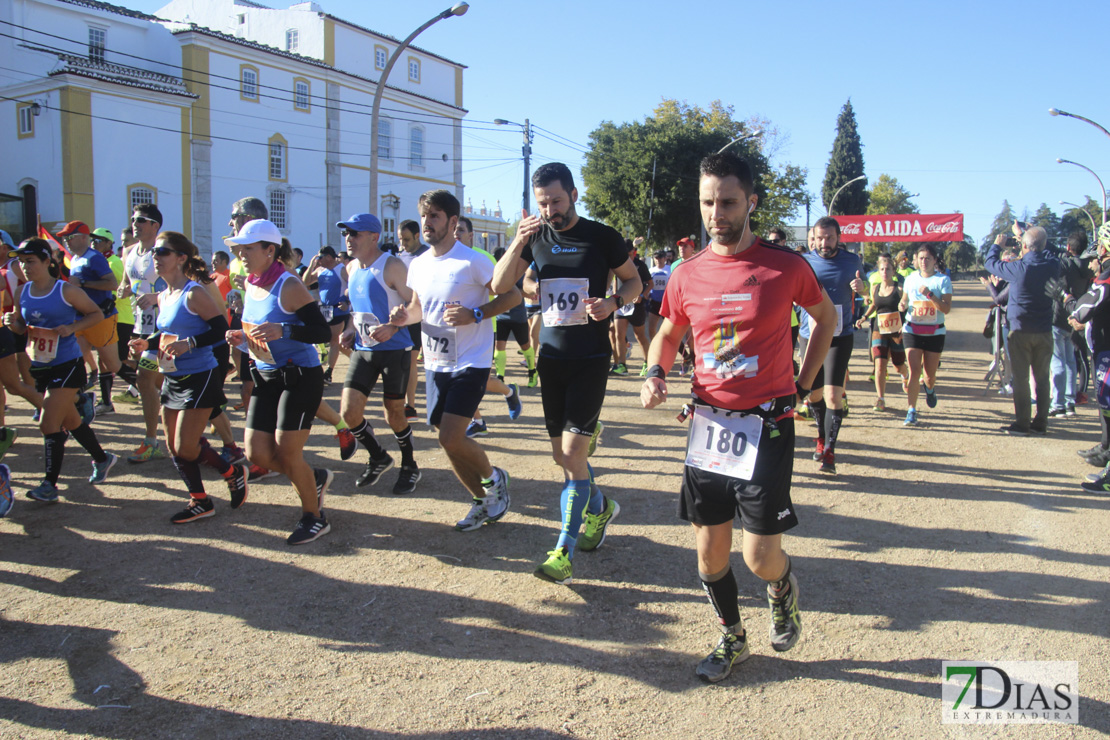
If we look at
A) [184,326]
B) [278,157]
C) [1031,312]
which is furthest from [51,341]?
[278,157]

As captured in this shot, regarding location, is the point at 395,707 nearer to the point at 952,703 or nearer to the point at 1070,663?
the point at 952,703

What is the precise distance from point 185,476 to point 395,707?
9.59 feet

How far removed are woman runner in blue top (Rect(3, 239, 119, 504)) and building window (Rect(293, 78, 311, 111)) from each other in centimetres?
3772

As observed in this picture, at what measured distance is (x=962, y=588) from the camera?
4039mm

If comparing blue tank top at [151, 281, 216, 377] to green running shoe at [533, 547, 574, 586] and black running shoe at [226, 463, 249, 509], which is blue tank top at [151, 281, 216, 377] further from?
green running shoe at [533, 547, 574, 586]

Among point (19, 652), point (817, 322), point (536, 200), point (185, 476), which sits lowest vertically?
point (19, 652)

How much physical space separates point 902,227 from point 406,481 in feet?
99.4

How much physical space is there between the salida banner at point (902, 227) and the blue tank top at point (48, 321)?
94.7 ft

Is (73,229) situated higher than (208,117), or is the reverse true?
(208,117)

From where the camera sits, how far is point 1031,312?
7.58m

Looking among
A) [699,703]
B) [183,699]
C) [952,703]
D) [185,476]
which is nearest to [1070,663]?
[952,703]

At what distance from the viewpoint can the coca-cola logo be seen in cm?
2969

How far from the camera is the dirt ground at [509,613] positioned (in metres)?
2.88

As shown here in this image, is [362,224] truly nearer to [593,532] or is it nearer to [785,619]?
[593,532]
